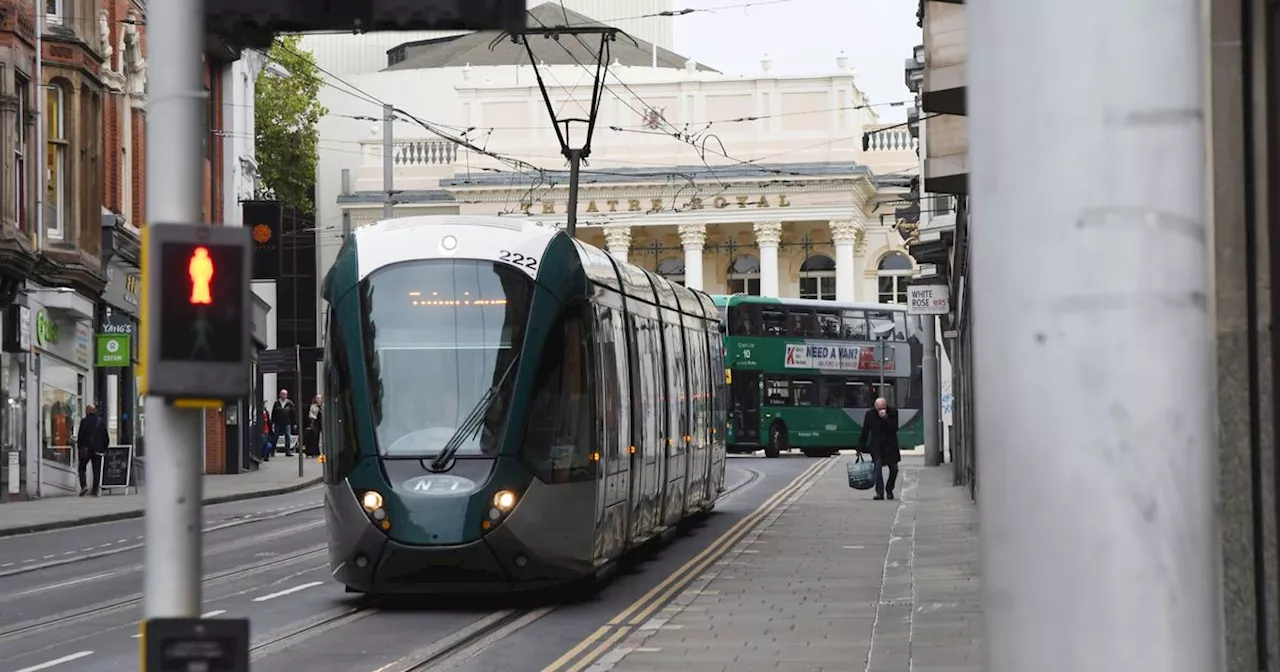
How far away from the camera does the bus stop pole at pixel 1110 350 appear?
256 cm

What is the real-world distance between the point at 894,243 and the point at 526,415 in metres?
75.2

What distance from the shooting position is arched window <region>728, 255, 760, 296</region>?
297ft

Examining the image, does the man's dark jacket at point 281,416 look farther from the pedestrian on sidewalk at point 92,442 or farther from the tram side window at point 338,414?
the tram side window at point 338,414

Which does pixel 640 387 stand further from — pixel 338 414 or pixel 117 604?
pixel 117 604

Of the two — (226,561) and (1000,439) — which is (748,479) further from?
(1000,439)

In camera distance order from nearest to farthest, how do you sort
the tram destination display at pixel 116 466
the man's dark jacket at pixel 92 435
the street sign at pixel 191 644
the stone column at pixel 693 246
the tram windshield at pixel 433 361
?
1. the street sign at pixel 191 644
2. the tram windshield at pixel 433 361
3. the man's dark jacket at pixel 92 435
4. the tram destination display at pixel 116 466
5. the stone column at pixel 693 246

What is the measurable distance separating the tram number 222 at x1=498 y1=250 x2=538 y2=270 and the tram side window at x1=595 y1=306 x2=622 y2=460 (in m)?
1.15

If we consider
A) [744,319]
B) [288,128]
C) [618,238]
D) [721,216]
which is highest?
[288,128]

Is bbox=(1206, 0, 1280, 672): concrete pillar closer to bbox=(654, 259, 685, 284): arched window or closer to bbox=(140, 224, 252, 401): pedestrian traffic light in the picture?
bbox=(140, 224, 252, 401): pedestrian traffic light

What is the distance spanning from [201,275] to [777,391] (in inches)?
2036

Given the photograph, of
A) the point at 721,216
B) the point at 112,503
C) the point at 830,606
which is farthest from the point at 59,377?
the point at 721,216

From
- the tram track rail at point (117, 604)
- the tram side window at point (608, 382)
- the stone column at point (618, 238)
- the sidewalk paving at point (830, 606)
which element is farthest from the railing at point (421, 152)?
the tram side window at point (608, 382)

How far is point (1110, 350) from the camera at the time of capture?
102 inches

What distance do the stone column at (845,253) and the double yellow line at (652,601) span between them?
55306 mm
